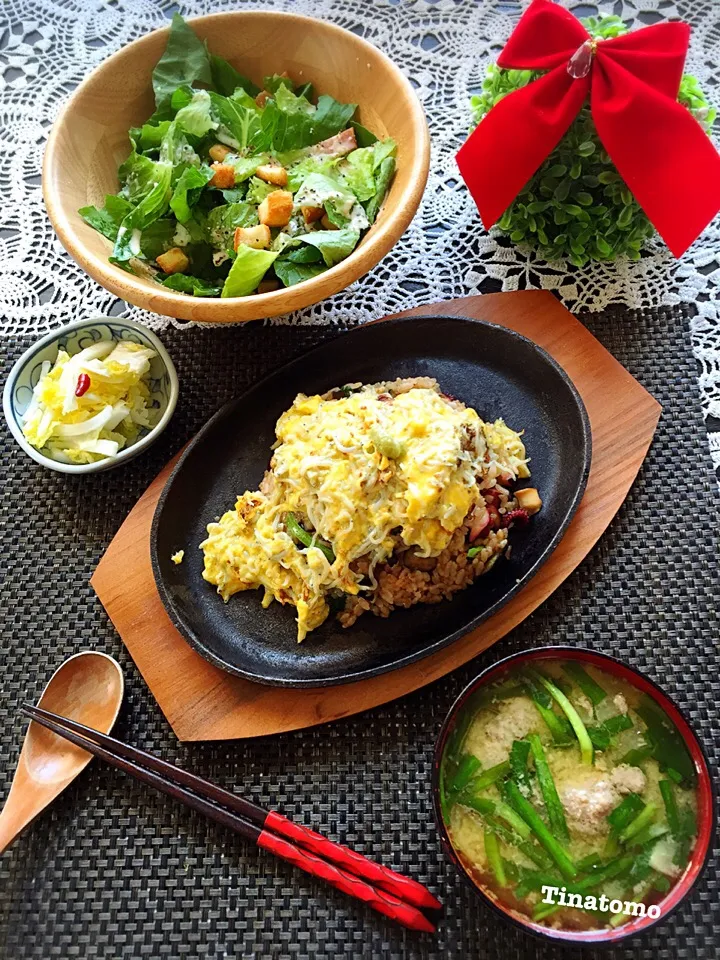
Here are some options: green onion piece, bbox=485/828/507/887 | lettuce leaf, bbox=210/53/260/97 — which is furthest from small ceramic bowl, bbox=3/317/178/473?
green onion piece, bbox=485/828/507/887

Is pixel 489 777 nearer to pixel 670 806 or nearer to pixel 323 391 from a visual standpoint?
pixel 670 806

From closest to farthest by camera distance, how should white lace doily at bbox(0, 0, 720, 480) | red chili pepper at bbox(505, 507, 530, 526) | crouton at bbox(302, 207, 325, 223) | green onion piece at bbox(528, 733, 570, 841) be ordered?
green onion piece at bbox(528, 733, 570, 841) < red chili pepper at bbox(505, 507, 530, 526) < crouton at bbox(302, 207, 325, 223) < white lace doily at bbox(0, 0, 720, 480)

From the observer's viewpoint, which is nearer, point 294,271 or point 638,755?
point 638,755

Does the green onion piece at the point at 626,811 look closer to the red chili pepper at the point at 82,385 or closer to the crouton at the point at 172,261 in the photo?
the red chili pepper at the point at 82,385

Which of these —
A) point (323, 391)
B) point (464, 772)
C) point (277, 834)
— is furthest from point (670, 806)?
point (323, 391)

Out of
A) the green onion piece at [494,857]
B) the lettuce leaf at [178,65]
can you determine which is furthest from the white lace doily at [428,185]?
the green onion piece at [494,857]

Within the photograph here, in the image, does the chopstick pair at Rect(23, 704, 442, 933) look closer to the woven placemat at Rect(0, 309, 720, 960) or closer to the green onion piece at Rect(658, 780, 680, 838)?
the woven placemat at Rect(0, 309, 720, 960)
